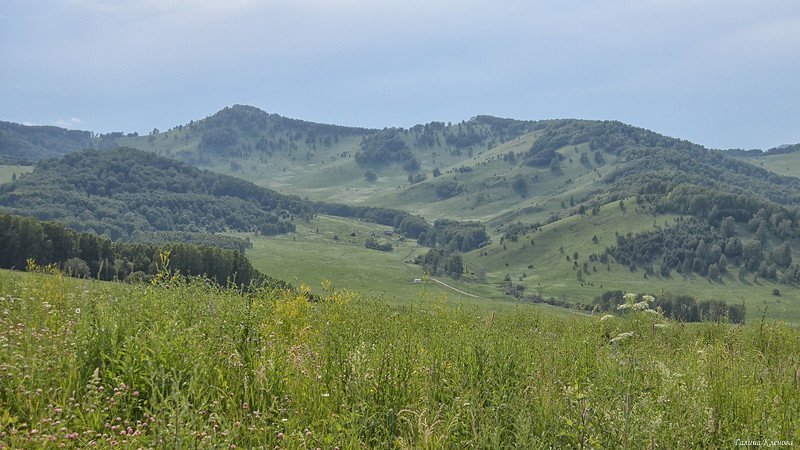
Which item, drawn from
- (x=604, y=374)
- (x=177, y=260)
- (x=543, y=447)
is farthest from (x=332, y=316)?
(x=177, y=260)

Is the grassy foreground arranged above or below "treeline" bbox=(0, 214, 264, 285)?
above

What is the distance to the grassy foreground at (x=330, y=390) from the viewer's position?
24.1ft

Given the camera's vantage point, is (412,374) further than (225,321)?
No

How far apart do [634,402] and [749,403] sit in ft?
7.43

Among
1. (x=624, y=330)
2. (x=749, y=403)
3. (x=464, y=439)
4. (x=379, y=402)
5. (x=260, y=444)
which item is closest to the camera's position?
(x=260, y=444)

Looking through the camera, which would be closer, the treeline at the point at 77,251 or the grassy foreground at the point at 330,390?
the grassy foreground at the point at 330,390

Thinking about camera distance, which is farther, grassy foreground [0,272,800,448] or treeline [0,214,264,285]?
treeline [0,214,264,285]

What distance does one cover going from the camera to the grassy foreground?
24.1 ft

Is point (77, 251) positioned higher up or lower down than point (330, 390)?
lower down

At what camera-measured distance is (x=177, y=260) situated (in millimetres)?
142500

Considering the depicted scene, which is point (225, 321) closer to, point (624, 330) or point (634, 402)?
point (634, 402)

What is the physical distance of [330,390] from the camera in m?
9.33

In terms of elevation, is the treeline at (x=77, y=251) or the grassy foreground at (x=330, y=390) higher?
the grassy foreground at (x=330, y=390)

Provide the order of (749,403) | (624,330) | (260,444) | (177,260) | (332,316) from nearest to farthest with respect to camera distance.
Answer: (260,444)
(749,403)
(332,316)
(624,330)
(177,260)
